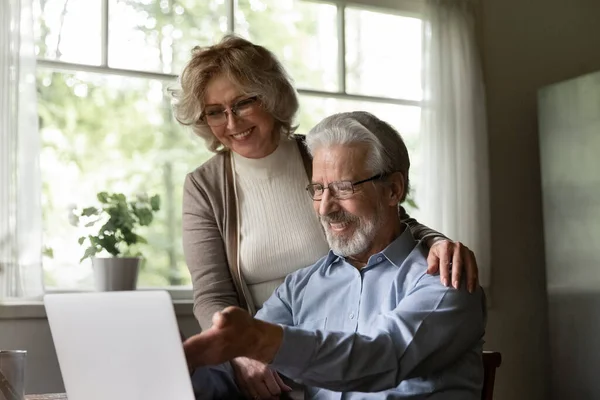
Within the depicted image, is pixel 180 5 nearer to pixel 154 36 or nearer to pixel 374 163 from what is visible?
pixel 154 36

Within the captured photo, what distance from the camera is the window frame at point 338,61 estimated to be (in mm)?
2988

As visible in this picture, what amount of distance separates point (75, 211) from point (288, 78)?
957 millimetres

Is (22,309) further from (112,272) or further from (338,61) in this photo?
(338,61)

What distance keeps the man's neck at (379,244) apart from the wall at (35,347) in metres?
1.27

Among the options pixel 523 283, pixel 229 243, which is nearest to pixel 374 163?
pixel 229 243

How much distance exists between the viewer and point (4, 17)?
2.72 meters

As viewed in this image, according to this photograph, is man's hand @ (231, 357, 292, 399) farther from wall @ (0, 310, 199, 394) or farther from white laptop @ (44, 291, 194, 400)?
wall @ (0, 310, 199, 394)

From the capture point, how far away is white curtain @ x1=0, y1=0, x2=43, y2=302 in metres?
2.65

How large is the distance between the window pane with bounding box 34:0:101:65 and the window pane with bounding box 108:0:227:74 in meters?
0.06

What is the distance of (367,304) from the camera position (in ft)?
5.82

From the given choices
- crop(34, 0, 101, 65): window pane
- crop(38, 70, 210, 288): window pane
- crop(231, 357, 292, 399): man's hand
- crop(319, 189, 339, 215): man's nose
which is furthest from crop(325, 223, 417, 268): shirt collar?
crop(34, 0, 101, 65): window pane

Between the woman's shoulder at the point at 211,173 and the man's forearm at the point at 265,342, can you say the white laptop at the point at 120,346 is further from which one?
the woman's shoulder at the point at 211,173

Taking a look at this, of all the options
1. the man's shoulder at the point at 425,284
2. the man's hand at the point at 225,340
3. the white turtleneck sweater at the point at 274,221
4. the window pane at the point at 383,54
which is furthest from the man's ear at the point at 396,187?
the window pane at the point at 383,54

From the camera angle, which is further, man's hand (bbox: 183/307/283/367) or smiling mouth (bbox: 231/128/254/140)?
smiling mouth (bbox: 231/128/254/140)
